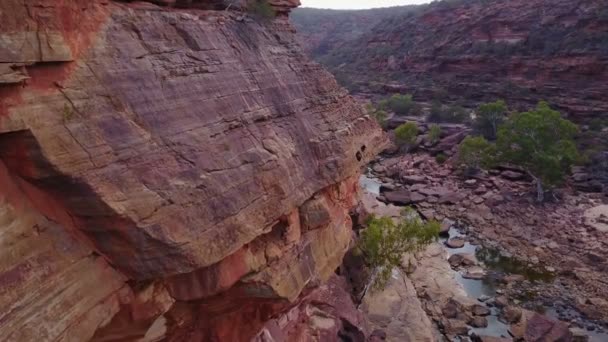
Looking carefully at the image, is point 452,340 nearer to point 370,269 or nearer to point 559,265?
point 370,269

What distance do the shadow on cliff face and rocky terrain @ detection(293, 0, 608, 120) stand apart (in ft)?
158

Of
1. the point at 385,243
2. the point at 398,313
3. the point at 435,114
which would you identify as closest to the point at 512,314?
the point at 398,313

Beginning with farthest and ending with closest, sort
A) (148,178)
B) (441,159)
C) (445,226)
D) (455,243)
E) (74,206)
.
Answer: (441,159) < (445,226) < (455,243) < (148,178) < (74,206)

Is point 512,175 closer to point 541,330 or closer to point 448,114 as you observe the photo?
point 448,114

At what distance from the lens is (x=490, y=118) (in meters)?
45.9

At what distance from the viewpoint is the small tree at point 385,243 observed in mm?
19547

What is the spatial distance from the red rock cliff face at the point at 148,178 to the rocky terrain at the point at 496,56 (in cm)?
4447

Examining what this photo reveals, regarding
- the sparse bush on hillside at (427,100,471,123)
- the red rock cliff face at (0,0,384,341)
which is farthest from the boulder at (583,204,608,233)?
the sparse bush on hillside at (427,100,471,123)

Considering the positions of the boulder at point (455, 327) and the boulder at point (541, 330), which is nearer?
the boulder at point (541, 330)

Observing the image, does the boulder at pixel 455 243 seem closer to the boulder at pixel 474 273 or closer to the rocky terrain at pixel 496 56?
the boulder at pixel 474 273

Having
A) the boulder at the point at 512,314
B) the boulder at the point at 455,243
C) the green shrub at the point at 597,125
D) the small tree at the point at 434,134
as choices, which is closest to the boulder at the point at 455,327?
the boulder at the point at 512,314

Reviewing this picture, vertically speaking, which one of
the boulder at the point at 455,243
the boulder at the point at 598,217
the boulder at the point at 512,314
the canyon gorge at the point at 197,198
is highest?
the canyon gorge at the point at 197,198

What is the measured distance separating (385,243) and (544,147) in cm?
1890

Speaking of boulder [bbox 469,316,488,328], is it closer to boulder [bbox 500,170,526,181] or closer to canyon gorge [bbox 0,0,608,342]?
canyon gorge [bbox 0,0,608,342]
